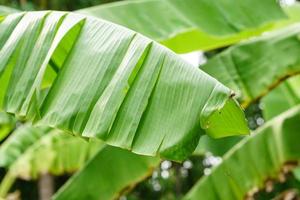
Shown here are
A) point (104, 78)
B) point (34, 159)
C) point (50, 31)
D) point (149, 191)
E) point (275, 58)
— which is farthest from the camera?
point (149, 191)

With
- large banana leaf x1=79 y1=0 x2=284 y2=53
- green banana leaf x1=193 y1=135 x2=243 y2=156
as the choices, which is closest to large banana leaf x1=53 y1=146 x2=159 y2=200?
green banana leaf x1=193 y1=135 x2=243 y2=156

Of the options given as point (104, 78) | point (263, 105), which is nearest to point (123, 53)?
point (104, 78)

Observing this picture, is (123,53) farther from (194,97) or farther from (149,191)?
(149,191)

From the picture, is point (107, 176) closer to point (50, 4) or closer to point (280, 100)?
point (280, 100)

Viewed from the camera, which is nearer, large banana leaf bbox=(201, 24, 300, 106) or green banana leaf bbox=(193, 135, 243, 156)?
large banana leaf bbox=(201, 24, 300, 106)

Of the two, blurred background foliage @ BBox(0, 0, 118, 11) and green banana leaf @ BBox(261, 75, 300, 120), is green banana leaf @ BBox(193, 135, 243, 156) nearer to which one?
green banana leaf @ BBox(261, 75, 300, 120)

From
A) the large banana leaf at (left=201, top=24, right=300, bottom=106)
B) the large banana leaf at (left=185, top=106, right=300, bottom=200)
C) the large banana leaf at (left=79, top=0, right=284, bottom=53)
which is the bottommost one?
the large banana leaf at (left=185, top=106, right=300, bottom=200)
